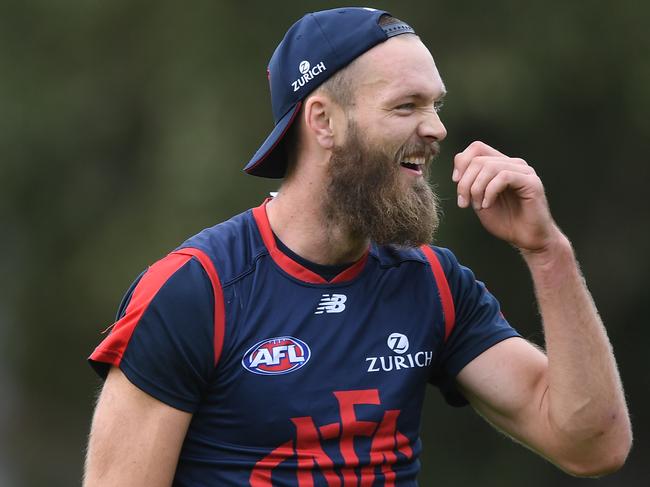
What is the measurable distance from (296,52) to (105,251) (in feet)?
33.6

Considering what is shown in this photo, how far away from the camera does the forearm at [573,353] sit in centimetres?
405

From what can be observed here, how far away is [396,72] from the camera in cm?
422

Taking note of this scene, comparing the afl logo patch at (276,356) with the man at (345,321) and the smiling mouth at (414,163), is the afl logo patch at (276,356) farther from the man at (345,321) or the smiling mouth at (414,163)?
the smiling mouth at (414,163)

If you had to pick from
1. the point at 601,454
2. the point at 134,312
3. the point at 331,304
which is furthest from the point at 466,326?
the point at 134,312

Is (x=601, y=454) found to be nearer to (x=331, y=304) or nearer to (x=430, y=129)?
(x=331, y=304)

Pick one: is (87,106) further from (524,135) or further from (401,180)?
(401,180)

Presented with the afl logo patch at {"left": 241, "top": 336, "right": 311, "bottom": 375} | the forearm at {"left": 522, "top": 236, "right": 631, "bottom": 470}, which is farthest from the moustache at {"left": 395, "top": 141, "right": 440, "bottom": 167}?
the afl logo patch at {"left": 241, "top": 336, "right": 311, "bottom": 375}

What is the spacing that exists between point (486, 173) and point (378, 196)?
439 millimetres

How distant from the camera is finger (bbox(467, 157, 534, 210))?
12.9 ft

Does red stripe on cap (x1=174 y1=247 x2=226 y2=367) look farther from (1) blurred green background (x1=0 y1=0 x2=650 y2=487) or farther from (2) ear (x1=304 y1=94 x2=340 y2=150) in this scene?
(1) blurred green background (x1=0 y1=0 x2=650 y2=487)

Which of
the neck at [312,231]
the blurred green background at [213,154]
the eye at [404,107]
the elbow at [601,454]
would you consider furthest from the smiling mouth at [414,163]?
the blurred green background at [213,154]

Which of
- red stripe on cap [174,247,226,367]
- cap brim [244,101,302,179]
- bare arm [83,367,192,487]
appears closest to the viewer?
bare arm [83,367,192,487]

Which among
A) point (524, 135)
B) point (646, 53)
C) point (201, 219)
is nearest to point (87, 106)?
point (201, 219)

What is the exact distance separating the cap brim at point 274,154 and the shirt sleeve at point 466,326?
0.63 meters
